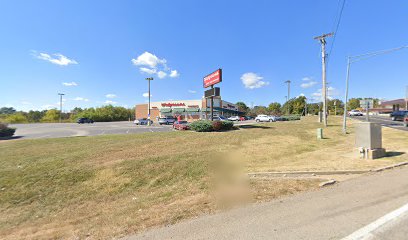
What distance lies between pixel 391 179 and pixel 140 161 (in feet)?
30.9

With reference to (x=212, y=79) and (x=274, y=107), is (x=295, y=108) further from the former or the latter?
(x=212, y=79)

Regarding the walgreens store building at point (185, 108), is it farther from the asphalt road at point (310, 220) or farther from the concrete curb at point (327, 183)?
the asphalt road at point (310, 220)

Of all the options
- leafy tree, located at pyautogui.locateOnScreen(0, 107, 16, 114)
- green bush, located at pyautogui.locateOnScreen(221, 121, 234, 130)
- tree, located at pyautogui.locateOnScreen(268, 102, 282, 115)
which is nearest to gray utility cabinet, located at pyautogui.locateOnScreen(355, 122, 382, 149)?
green bush, located at pyautogui.locateOnScreen(221, 121, 234, 130)

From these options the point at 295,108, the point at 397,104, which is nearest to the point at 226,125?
the point at 397,104

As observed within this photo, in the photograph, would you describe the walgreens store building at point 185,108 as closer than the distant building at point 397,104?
Yes

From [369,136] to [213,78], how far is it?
15968 mm

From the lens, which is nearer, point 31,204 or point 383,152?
point 31,204

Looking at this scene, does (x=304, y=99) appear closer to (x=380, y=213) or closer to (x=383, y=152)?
(x=383, y=152)

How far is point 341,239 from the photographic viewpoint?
3.17 m

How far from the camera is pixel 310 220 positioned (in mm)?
3764

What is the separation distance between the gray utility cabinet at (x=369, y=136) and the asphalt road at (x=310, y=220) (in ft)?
14.6

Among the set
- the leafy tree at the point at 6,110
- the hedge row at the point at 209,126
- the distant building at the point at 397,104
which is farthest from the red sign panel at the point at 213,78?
the leafy tree at the point at 6,110

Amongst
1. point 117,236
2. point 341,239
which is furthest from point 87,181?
point 341,239

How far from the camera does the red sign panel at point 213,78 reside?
2178 cm
